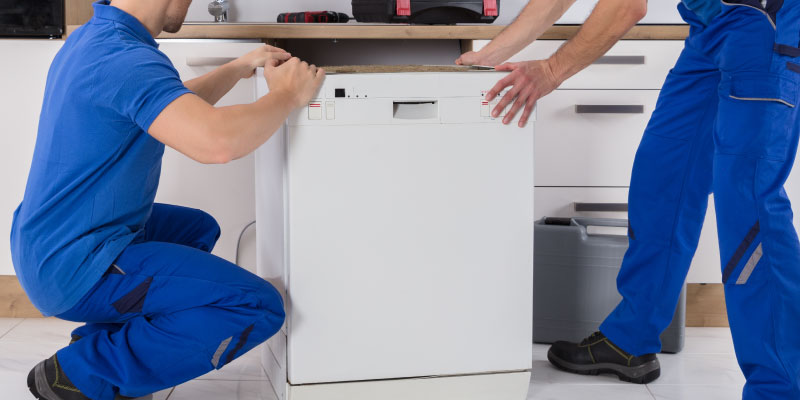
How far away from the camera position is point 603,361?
6.38ft

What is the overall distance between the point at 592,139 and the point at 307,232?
3.26 ft

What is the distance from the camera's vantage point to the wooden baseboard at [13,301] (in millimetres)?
2326

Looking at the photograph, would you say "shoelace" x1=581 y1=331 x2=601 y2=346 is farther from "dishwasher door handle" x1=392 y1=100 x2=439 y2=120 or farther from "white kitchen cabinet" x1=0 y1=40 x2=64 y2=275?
"white kitchen cabinet" x1=0 y1=40 x2=64 y2=275

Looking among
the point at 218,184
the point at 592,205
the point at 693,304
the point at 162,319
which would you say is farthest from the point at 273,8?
the point at 693,304

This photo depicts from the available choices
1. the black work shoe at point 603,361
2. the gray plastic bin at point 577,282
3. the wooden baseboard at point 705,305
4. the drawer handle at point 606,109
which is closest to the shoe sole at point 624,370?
the black work shoe at point 603,361

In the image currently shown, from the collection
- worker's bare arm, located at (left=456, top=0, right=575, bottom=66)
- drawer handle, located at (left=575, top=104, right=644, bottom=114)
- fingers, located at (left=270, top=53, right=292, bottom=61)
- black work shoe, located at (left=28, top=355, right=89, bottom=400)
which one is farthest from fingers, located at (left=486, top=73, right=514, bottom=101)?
black work shoe, located at (left=28, top=355, right=89, bottom=400)

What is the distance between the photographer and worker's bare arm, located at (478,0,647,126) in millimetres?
1610

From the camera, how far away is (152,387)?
1.55 metres

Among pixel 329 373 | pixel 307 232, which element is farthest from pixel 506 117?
pixel 329 373

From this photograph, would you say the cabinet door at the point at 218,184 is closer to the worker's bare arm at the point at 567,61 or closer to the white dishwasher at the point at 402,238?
the white dishwasher at the point at 402,238

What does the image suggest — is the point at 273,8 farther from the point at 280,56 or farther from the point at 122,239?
the point at 122,239

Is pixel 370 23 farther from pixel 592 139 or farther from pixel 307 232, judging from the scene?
pixel 307 232

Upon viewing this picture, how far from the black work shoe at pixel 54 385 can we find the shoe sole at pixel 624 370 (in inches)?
42.1

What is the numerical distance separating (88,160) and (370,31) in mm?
917
